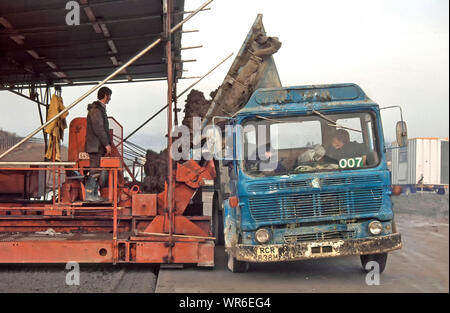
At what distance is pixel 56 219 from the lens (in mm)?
8883

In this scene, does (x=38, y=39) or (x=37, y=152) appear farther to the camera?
(x=37, y=152)

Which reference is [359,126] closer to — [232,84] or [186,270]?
[232,84]

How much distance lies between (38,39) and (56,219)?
13.8ft

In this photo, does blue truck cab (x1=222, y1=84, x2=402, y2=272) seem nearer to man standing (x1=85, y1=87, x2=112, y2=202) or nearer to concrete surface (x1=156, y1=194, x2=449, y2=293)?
concrete surface (x1=156, y1=194, x2=449, y2=293)

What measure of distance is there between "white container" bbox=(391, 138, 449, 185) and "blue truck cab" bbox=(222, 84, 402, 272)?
11576 mm

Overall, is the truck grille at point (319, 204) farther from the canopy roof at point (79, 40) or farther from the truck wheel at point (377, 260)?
the canopy roof at point (79, 40)

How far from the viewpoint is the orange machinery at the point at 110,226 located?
24.9 ft

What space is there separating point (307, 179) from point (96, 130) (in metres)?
4.10

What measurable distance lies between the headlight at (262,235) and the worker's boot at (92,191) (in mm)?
3307

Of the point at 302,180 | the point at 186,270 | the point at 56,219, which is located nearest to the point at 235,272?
the point at 186,270

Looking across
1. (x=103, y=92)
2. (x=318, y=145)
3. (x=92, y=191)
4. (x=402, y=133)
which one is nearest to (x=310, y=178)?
(x=318, y=145)

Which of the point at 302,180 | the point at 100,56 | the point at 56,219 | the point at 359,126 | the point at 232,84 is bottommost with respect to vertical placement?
the point at 56,219

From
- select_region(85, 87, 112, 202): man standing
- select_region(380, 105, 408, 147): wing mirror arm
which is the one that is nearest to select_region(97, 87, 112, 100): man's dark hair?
select_region(85, 87, 112, 202): man standing
